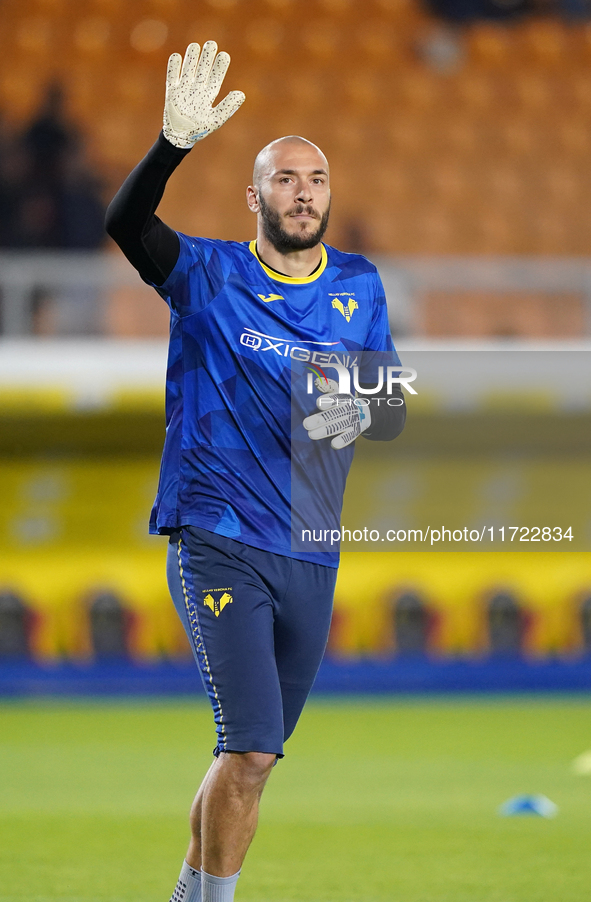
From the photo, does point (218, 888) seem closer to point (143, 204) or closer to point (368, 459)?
point (143, 204)

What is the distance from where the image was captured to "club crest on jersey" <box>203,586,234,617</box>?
277 cm

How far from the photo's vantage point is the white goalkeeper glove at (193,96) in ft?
8.96

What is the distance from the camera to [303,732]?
20.2 ft

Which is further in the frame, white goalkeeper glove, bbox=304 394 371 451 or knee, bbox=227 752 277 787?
white goalkeeper glove, bbox=304 394 371 451

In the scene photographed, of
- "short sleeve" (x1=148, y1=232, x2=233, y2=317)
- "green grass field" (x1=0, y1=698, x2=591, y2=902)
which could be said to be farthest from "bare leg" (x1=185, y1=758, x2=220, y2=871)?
"short sleeve" (x1=148, y1=232, x2=233, y2=317)

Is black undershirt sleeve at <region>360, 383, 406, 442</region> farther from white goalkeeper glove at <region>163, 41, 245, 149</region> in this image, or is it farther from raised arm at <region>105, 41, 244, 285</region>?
white goalkeeper glove at <region>163, 41, 245, 149</region>

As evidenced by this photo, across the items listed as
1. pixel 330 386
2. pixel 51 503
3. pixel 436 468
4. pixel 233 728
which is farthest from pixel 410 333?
pixel 233 728

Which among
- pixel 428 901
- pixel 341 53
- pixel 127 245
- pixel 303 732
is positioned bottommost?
pixel 303 732

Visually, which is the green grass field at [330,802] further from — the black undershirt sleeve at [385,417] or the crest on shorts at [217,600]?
the black undershirt sleeve at [385,417]

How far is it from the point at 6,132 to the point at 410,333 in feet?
15.7

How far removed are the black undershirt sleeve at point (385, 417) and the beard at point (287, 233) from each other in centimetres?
42

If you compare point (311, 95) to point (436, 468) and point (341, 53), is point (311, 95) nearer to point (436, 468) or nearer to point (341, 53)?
point (341, 53)

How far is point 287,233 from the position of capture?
2.98 m

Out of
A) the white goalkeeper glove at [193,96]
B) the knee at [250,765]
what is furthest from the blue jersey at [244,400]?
the knee at [250,765]
